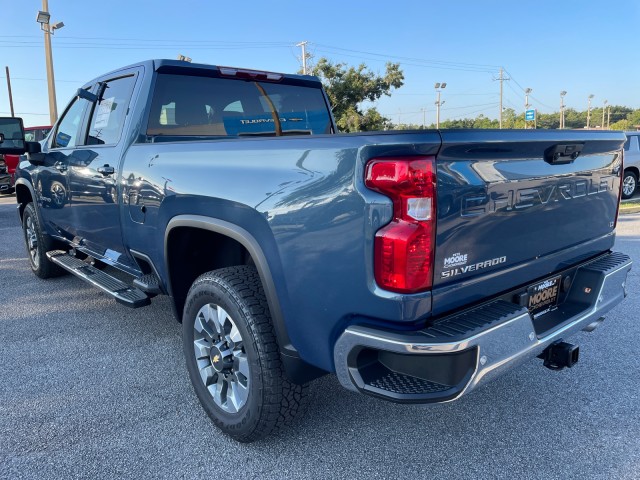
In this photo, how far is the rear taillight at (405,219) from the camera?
178 cm

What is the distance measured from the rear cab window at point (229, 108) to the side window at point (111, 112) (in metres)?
0.28

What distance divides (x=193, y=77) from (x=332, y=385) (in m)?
2.34

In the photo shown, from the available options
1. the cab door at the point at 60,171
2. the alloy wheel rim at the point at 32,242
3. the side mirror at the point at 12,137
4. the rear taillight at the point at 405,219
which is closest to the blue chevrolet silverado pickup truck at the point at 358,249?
the rear taillight at the point at 405,219

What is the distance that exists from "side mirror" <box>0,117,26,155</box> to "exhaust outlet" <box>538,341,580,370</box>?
4.46 metres

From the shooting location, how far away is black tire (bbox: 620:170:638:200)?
12.0 metres

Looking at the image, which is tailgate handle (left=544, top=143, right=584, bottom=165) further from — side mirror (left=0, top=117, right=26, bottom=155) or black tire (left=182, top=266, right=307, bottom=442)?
side mirror (left=0, top=117, right=26, bottom=155)

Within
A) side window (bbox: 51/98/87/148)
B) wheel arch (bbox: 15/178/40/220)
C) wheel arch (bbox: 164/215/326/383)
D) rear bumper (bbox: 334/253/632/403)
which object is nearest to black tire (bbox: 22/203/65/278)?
wheel arch (bbox: 15/178/40/220)

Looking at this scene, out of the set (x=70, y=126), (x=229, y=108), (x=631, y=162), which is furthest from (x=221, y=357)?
(x=631, y=162)

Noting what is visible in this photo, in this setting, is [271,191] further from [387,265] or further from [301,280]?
[387,265]

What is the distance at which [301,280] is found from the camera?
2.05m

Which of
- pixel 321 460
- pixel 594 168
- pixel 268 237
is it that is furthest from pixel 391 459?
pixel 594 168

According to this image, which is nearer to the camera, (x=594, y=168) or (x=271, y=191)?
(x=271, y=191)

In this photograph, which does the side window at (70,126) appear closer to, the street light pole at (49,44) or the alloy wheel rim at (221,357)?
the alloy wheel rim at (221,357)

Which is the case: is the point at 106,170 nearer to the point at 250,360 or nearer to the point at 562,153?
the point at 250,360
